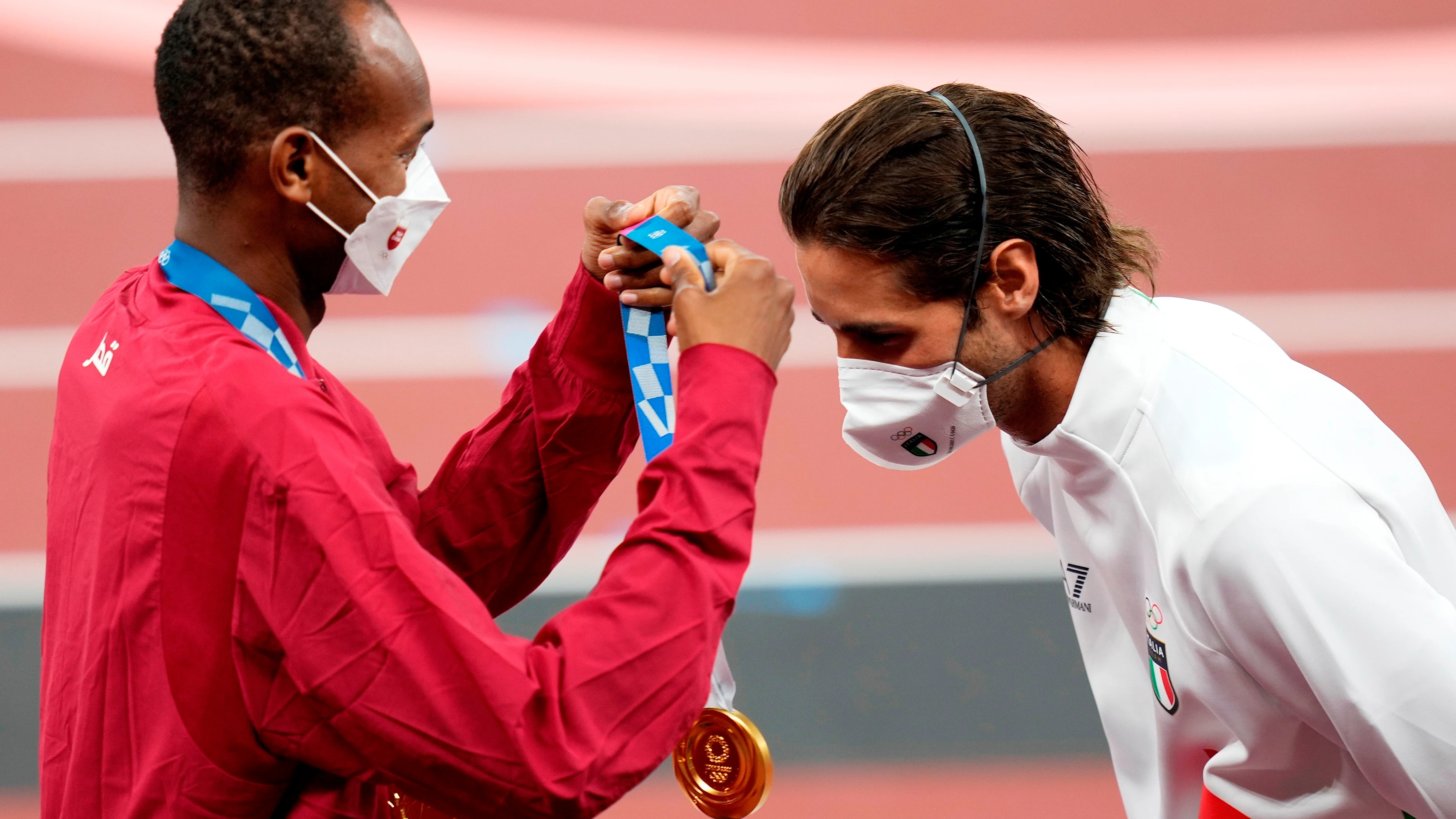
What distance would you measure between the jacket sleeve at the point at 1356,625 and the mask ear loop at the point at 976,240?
0.52m

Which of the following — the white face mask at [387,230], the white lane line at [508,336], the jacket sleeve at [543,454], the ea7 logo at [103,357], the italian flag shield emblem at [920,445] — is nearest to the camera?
the ea7 logo at [103,357]

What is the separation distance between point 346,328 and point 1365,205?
15.6ft

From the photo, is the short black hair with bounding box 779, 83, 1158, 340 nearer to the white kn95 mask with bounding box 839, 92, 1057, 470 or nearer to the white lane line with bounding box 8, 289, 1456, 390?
the white kn95 mask with bounding box 839, 92, 1057, 470

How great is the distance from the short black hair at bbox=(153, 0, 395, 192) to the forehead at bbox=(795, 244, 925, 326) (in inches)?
32.2

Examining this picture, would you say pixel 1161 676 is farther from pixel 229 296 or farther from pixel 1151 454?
pixel 229 296

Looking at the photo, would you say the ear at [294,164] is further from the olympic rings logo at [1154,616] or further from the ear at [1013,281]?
the olympic rings logo at [1154,616]


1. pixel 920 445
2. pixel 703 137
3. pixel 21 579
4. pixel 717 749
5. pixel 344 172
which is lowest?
pixel 21 579

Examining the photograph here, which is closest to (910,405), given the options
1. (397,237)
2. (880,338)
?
(880,338)

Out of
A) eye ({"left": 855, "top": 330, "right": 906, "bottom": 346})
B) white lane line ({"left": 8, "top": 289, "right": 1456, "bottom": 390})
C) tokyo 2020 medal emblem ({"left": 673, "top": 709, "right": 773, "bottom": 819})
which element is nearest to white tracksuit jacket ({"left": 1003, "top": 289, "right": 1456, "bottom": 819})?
eye ({"left": 855, "top": 330, "right": 906, "bottom": 346})

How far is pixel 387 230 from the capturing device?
1506 mm

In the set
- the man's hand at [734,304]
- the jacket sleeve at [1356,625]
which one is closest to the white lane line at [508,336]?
Answer: the jacket sleeve at [1356,625]

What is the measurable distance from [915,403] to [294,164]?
3.43 feet

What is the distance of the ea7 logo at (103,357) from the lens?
4.49ft

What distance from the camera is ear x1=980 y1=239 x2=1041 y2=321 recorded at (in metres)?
1.95
